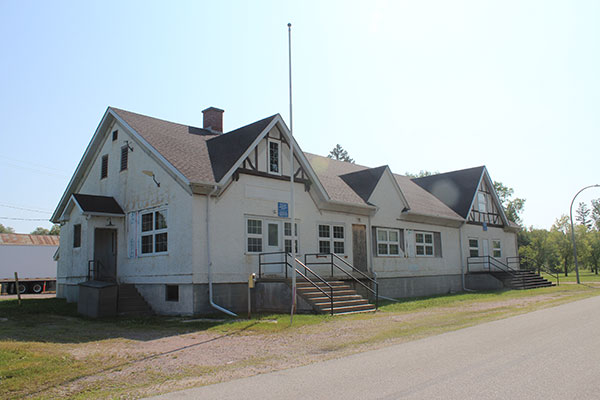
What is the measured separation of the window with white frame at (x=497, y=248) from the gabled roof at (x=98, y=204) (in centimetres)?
2526

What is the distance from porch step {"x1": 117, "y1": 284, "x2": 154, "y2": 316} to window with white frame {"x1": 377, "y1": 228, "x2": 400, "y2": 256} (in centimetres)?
1143

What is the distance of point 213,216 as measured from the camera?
57.3 ft

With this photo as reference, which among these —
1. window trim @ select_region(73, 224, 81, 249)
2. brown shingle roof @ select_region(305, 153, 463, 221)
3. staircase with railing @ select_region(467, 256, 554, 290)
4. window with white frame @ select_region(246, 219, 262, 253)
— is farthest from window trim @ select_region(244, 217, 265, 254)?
staircase with railing @ select_region(467, 256, 554, 290)

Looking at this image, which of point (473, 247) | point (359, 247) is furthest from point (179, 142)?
point (473, 247)

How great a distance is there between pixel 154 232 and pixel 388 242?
39.2 feet

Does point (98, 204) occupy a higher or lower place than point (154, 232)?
higher

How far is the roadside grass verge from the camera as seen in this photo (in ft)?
24.3

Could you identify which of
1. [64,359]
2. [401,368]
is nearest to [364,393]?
[401,368]

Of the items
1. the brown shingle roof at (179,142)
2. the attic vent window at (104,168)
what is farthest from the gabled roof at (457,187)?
the attic vent window at (104,168)

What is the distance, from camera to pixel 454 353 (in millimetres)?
8617

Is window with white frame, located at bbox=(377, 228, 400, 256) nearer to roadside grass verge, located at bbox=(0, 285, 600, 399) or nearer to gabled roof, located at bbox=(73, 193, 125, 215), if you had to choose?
A: roadside grass verge, located at bbox=(0, 285, 600, 399)

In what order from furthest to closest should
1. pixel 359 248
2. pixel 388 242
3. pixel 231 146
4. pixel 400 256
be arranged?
pixel 400 256 < pixel 388 242 < pixel 359 248 < pixel 231 146

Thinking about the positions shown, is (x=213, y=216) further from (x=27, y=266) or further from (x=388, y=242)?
(x=27, y=266)

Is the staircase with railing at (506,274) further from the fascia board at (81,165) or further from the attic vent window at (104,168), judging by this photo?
the fascia board at (81,165)
